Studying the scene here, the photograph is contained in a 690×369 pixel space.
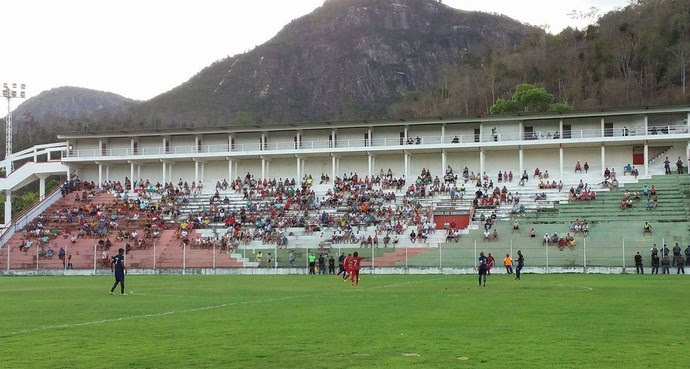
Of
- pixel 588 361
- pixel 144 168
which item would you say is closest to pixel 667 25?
pixel 144 168

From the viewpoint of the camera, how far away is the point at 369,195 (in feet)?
223

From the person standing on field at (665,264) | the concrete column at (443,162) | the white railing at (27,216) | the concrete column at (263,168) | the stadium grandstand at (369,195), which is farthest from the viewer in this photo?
the concrete column at (263,168)

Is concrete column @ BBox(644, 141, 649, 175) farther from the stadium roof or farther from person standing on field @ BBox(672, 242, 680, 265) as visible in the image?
person standing on field @ BBox(672, 242, 680, 265)

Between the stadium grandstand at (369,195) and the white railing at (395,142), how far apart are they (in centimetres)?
17

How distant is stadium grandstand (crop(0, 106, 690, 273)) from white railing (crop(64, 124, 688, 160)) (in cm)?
17

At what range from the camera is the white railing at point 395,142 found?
70.4 m

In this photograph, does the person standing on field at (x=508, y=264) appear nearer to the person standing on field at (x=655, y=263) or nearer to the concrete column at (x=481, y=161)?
the person standing on field at (x=655, y=263)

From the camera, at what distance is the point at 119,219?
6869 cm

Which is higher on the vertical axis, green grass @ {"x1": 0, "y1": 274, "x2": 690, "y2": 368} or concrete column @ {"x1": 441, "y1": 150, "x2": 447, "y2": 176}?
concrete column @ {"x1": 441, "y1": 150, "x2": 447, "y2": 176}

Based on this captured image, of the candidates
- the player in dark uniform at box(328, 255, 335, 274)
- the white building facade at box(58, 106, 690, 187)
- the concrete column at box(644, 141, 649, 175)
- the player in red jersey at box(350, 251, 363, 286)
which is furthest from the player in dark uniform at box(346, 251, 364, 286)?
the concrete column at box(644, 141, 649, 175)

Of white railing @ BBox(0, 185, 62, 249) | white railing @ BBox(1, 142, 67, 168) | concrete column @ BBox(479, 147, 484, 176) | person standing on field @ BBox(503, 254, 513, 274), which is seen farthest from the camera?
white railing @ BBox(1, 142, 67, 168)

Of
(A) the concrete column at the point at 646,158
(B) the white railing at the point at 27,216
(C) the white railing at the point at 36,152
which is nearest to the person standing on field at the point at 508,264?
(A) the concrete column at the point at 646,158

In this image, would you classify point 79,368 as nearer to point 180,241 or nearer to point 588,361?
point 588,361

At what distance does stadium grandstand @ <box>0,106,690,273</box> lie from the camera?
56125 millimetres
